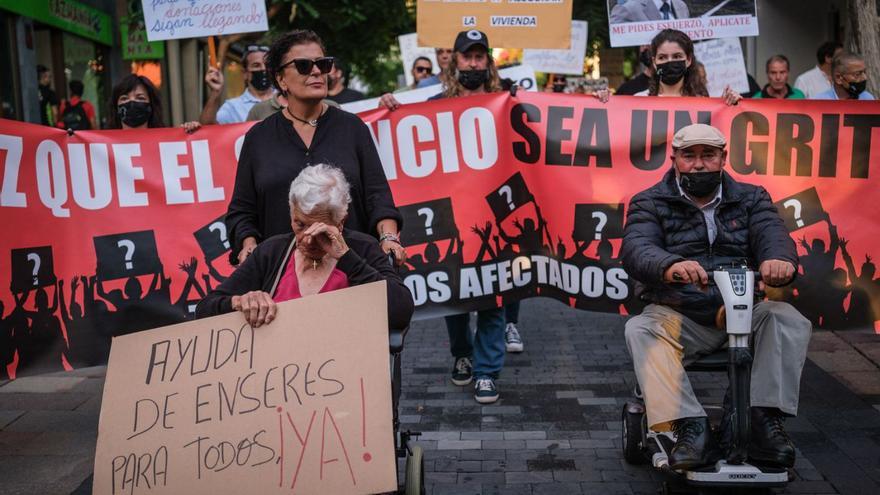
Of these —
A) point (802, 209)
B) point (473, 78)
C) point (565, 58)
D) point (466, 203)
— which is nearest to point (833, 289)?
point (802, 209)

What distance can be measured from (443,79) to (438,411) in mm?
2131

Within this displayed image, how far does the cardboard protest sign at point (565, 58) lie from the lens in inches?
487

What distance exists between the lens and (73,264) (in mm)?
5398

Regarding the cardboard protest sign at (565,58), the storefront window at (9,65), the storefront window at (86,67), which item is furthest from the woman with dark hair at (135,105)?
the storefront window at (86,67)

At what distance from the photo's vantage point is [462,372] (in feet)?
19.8

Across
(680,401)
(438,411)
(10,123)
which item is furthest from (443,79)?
(680,401)

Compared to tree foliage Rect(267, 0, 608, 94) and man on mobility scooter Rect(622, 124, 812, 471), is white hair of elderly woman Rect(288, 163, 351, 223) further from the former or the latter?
tree foliage Rect(267, 0, 608, 94)

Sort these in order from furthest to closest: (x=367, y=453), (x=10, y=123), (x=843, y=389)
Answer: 1. (x=843, y=389)
2. (x=10, y=123)
3. (x=367, y=453)

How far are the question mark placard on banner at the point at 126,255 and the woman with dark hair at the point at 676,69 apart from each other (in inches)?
122

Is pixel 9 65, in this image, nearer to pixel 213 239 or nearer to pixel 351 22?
pixel 351 22

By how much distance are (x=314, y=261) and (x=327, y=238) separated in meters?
0.19

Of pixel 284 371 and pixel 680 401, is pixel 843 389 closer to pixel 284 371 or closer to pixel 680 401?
pixel 680 401

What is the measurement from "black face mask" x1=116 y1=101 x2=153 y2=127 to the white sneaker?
111 inches

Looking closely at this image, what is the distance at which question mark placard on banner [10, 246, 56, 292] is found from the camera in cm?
517
